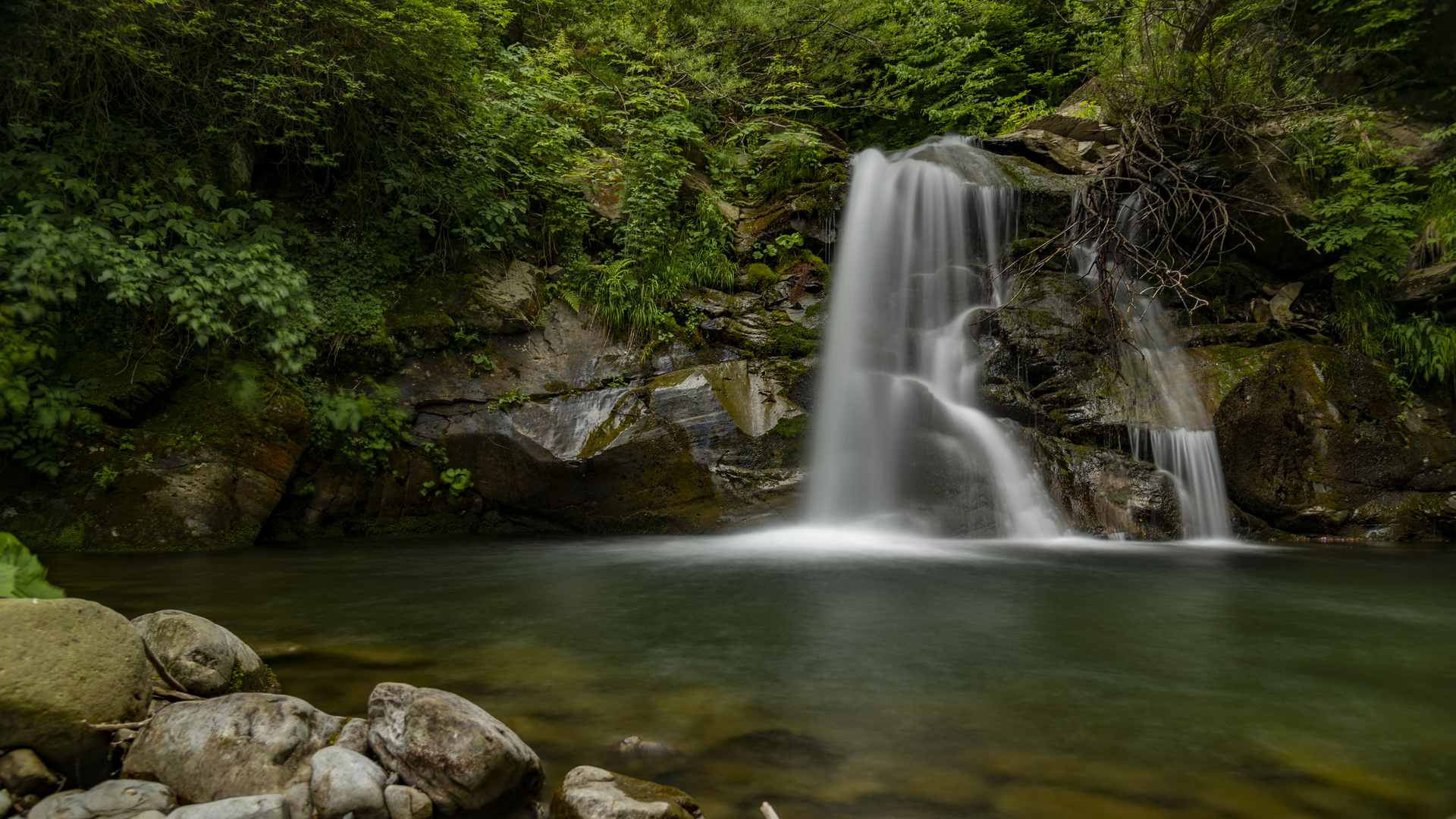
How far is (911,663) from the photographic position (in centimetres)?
348

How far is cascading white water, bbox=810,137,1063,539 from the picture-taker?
7.36 m

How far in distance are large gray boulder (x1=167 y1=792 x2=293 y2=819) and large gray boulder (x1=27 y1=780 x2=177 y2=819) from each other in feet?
0.47

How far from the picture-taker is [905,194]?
9.43m

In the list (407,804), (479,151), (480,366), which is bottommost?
(407,804)

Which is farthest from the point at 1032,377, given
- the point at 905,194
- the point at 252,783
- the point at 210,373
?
the point at 210,373

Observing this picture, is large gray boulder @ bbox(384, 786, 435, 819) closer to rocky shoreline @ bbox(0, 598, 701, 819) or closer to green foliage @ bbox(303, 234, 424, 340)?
rocky shoreline @ bbox(0, 598, 701, 819)

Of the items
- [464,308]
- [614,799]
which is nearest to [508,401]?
[464,308]

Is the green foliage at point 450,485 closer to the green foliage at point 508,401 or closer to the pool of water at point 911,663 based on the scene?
the green foliage at point 508,401

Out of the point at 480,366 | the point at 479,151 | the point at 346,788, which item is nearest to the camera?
the point at 346,788

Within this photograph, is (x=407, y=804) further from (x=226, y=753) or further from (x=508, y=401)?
(x=508, y=401)

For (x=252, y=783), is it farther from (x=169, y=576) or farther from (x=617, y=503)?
(x=617, y=503)

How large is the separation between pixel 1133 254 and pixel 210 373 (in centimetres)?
981

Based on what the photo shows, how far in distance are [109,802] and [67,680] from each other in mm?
400

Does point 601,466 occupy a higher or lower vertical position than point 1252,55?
lower
